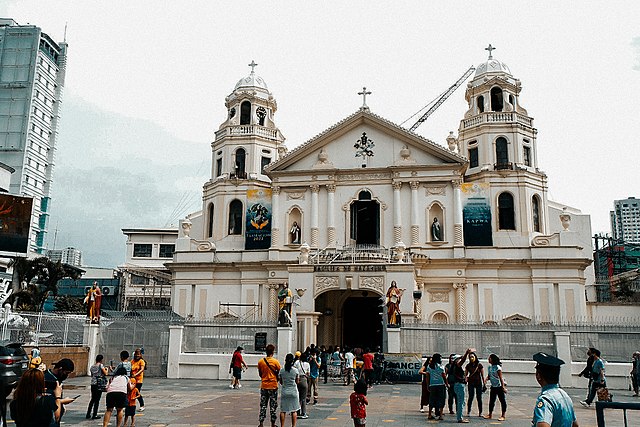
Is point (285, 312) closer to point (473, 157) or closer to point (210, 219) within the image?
point (210, 219)

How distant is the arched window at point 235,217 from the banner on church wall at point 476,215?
16.2m

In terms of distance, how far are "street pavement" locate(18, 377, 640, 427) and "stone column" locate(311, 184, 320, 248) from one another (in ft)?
56.0

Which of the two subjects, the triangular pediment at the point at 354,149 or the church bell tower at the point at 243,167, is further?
the church bell tower at the point at 243,167

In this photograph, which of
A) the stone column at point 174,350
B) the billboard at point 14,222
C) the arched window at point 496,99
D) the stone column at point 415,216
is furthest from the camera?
the arched window at point 496,99

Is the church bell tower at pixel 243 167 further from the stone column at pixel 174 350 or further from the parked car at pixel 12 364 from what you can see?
the parked car at pixel 12 364

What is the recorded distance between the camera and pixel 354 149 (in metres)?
41.0

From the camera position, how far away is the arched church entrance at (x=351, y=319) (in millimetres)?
37812

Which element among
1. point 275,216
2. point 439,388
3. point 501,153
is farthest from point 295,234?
point 439,388

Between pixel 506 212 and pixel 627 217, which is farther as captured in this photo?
pixel 627 217

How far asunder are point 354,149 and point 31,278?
2499 cm

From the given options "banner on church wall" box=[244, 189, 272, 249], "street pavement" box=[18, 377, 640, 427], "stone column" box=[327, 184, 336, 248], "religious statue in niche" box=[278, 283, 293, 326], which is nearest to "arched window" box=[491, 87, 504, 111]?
"stone column" box=[327, 184, 336, 248]

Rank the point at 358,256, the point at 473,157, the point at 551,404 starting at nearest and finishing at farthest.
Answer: the point at 551,404 → the point at 358,256 → the point at 473,157

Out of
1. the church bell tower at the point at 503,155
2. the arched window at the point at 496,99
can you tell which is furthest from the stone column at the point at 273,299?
the arched window at the point at 496,99

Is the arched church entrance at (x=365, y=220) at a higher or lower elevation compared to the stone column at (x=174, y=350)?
higher
